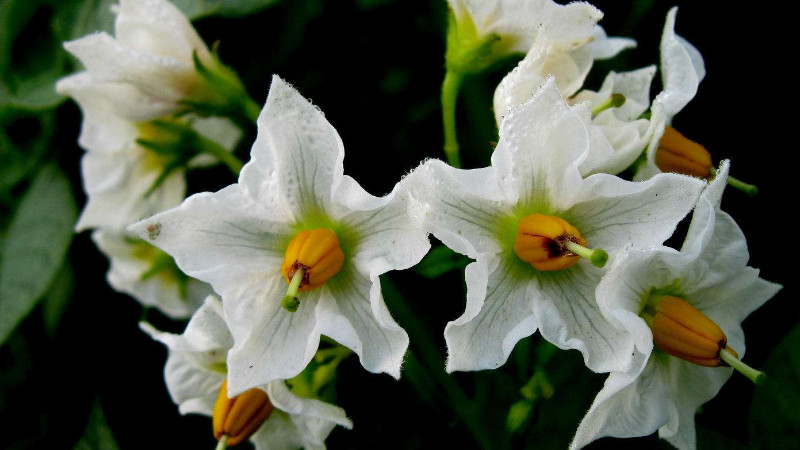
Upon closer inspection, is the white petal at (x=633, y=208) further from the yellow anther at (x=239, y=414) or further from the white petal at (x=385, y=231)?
the yellow anther at (x=239, y=414)

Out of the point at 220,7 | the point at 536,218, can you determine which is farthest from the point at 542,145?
the point at 220,7

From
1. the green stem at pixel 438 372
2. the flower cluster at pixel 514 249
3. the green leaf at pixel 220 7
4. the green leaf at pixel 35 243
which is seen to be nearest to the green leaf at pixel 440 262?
the green stem at pixel 438 372

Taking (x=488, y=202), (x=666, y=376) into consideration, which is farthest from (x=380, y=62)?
(x=666, y=376)

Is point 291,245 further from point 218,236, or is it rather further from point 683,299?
point 683,299

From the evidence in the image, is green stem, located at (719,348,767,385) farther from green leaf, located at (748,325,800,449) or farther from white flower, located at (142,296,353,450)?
white flower, located at (142,296,353,450)

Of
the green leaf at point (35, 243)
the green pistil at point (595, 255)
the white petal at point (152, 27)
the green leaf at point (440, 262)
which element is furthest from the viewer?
the green leaf at point (35, 243)

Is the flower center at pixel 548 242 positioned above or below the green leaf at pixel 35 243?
above

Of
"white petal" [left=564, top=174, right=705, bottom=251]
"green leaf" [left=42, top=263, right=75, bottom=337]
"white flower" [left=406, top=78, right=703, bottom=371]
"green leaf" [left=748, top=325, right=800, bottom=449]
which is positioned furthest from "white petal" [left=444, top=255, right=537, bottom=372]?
"green leaf" [left=42, top=263, right=75, bottom=337]

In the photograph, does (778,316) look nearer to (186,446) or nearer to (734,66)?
(734,66)
